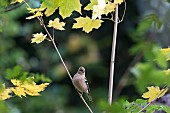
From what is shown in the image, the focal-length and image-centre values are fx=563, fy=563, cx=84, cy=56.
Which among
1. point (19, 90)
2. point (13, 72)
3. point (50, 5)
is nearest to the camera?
point (13, 72)

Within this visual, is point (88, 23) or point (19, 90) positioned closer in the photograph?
point (19, 90)

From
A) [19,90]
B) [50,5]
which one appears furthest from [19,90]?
[50,5]

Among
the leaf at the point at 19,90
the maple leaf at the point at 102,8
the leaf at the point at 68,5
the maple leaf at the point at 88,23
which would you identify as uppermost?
the leaf at the point at 68,5

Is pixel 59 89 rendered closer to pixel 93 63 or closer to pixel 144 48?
pixel 93 63

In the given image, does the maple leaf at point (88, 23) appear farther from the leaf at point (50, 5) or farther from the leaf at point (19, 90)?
the leaf at point (19, 90)

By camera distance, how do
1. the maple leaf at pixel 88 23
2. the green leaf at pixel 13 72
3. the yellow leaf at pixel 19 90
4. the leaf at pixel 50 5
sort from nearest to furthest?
the green leaf at pixel 13 72
the leaf at pixel 50 5
the yellow leaf at pixel 19 90
the maple leaf at pixel 88 23

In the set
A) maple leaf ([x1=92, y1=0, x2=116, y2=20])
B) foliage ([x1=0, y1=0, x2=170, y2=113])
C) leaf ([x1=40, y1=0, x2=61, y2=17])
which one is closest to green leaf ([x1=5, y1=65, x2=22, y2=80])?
foliage ([x1=0, y1=0, x2=170, y2=113])

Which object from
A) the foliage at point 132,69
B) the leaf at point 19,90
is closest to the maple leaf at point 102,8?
the foliage at point 132,69

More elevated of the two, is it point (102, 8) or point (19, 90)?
point (102, 8)

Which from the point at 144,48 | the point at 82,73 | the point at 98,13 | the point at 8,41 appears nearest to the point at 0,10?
the point at 98,13

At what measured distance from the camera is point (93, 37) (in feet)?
14.0

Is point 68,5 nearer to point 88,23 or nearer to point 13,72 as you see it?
point 88,23

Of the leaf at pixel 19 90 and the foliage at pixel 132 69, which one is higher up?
the foliage at pixel 132 69

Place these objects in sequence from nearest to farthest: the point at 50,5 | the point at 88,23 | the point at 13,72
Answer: the point at 13,72, the point at 50,5, the point at 88,23
